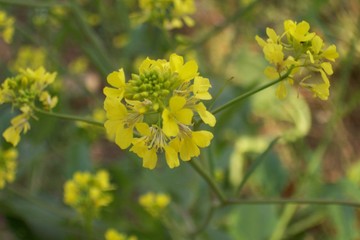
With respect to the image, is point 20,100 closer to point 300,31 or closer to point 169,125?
A: point 169,125

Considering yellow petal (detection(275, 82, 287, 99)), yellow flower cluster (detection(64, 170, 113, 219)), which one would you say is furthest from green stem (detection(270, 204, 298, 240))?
yellow petal (detection(275, 82, 287, 99))

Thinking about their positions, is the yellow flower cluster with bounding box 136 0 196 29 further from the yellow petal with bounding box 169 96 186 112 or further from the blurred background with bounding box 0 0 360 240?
the yellow petal with bounding box 169 96 186 112

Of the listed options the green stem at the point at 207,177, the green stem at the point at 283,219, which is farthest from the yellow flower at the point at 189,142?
the green stem at the point at 283,219

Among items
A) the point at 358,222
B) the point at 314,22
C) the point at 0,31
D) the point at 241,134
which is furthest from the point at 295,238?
the point at 0,31

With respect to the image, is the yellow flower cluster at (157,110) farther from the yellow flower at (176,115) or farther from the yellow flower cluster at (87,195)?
the yellow flower cluster at (87,195)

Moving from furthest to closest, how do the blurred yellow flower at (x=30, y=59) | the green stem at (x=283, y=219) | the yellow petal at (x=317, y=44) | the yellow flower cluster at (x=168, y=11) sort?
the blurred yellow flower at (x=30, y=59) → the green stem at (x=283, y=219) → the yellow flower cluster at (x=168, y=11) → the yellow petal at (x=317, y=44)

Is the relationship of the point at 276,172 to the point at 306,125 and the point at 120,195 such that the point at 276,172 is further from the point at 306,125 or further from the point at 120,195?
the point at 120,195

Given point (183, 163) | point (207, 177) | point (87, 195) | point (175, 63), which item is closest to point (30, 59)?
point (183, 163)
